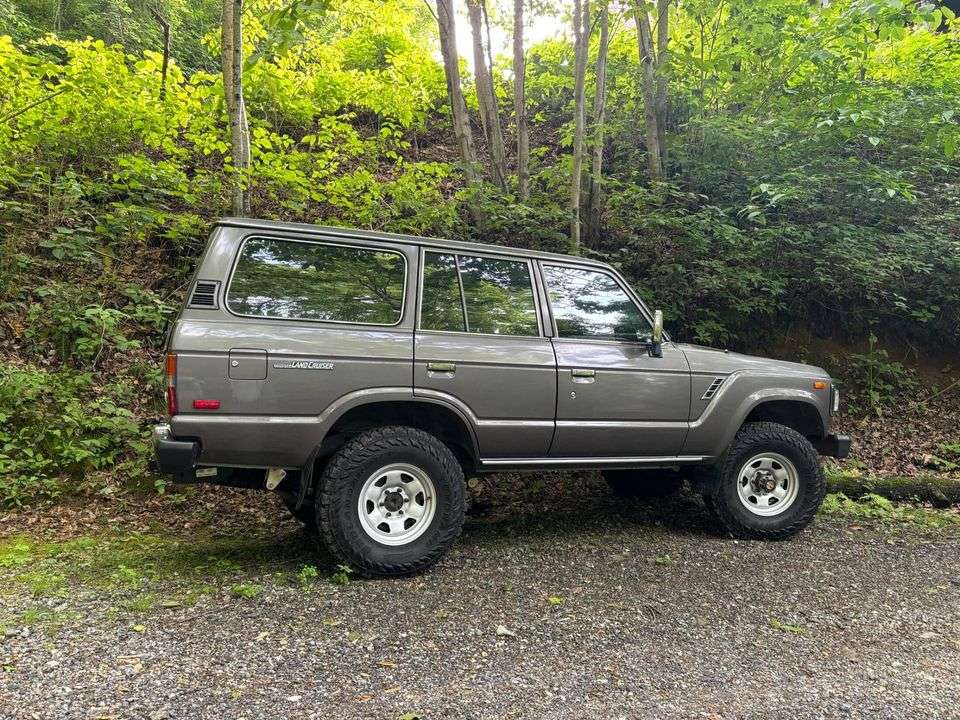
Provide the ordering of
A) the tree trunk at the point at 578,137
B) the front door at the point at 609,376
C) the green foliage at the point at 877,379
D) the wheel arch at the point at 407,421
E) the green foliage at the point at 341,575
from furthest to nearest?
the green foliage at the point at 877,379
the tree trunk at the point at 578,137
the front door at the point at 609,376
the wheel arch at the point at 407,421
the green foliage at the point at 341,575

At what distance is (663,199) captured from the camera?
26.2 feet

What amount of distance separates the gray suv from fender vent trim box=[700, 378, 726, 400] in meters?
0.01

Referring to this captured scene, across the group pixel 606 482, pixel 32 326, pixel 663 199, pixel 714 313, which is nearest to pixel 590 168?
pixel 663 199

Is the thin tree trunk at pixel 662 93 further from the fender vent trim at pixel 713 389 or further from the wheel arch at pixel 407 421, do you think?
the wheel arch at pixel 407 421

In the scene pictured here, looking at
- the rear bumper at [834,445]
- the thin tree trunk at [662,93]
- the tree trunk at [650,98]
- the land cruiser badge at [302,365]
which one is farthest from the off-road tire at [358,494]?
the thin tree trunk at [662,93]

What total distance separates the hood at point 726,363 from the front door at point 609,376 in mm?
120

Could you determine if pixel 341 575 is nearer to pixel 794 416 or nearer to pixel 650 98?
pixel 794 416

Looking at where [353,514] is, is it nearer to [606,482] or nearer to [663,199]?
[606,482]

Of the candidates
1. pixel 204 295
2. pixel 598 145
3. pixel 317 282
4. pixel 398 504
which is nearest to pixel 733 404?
pixel 398 504

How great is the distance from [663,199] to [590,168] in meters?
1.27

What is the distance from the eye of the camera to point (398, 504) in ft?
13.1

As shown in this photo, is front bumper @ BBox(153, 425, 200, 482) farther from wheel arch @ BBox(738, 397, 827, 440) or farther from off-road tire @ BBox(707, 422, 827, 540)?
wheel arch @ BBox(738, 397, 827, 440)

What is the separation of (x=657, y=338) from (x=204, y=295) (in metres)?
2.95

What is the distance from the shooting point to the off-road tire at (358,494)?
148 inches
